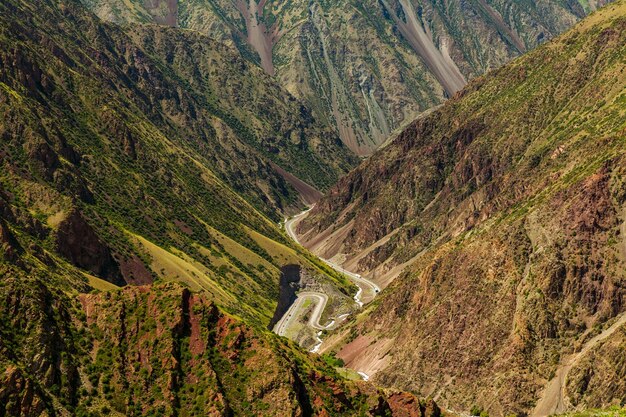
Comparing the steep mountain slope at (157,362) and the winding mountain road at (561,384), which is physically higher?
the steep mountain slope at (157,362)

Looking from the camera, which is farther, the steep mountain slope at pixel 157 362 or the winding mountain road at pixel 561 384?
the winding mountain road at pixel 561 384

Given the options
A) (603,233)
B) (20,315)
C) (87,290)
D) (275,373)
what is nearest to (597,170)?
(603,233)

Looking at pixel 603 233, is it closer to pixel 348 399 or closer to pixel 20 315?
pixel 348 399

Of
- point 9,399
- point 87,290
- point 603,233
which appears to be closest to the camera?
point 9,399

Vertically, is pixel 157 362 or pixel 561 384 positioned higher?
pixel 157 362

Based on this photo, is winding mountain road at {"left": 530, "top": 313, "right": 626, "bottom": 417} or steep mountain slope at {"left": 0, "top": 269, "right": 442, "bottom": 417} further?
winding mountain road at {"left": 530, "top": 313, "right": 626, "bottom": 417}

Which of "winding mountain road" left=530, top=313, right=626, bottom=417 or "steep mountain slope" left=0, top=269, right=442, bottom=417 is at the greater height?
"steep mountain slope" left=0, top=269, right=442, bottom=417

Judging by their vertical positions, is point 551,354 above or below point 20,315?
below

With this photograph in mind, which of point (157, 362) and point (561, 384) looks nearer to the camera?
point (157, 362)
